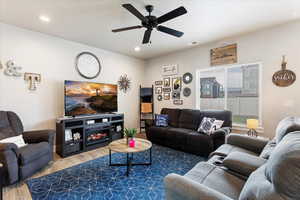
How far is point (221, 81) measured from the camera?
12.9ft

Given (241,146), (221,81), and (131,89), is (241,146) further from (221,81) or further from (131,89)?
(131,89)

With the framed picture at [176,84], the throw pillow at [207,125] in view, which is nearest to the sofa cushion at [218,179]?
the throw pillow at [207,125]

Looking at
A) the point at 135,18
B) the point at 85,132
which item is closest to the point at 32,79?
the point at 85,132

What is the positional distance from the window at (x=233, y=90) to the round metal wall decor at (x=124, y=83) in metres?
2.29

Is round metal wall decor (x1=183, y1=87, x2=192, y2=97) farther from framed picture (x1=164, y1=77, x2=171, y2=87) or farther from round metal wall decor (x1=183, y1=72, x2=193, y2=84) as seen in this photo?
framed picture (x1=164, y1=77, x2=171, y2=87)

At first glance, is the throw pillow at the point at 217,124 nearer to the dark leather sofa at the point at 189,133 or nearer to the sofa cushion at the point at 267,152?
the dark leather sofa at the point at 189,133

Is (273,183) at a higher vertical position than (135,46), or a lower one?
lower

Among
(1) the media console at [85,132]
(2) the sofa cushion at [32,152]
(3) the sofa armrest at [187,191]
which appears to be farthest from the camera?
(1) the media console at [85,132]

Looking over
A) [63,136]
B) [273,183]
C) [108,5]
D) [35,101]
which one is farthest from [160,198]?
[35,101]

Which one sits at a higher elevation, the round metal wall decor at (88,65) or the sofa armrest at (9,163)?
the round metal wall decor at (88,65)

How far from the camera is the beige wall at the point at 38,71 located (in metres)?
2.85

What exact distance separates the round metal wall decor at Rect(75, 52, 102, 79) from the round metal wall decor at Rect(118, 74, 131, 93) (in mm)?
797

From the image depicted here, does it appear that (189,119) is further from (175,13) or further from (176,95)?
(175,13)

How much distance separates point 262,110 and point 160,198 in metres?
2.95
